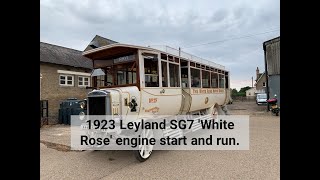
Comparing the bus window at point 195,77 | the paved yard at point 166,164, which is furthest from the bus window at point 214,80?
the paved yard at point 166,164

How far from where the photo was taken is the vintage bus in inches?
247

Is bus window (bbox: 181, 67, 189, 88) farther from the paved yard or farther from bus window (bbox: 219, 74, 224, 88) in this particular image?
bus window (bbox: 219, 74, 224, 88)

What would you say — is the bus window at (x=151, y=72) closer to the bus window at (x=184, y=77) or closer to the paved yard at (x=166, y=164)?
the bus window at (x=184, y=77)

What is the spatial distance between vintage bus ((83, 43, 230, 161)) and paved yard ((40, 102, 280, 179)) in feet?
2.26

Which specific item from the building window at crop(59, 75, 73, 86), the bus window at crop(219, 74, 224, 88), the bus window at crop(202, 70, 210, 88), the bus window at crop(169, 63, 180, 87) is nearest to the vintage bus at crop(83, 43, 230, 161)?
the bus window at crop(169, 63, 180, 87)

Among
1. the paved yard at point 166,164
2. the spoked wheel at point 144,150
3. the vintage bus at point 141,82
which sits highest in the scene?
the vintage bus at point 141,82

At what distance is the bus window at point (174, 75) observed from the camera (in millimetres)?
7975

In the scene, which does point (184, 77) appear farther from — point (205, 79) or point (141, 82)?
point (141, 82)
